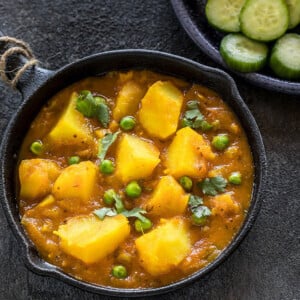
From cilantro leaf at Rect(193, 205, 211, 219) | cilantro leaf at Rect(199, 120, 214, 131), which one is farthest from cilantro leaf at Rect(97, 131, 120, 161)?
cilantro leaf at Rect(193, 205, 211, 219)

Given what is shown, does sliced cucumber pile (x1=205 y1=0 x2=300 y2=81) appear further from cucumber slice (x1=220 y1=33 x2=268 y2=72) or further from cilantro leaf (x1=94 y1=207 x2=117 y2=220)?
cilantro leaf (x1=94 y1=207 x2=117 y2=220)

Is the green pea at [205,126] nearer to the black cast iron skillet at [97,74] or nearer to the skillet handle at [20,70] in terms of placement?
the black cast iron skillet at [97,74]

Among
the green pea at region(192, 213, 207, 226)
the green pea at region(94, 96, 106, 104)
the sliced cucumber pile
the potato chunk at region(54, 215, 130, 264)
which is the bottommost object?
the potato chunk at region(54, 215, 130, 264)

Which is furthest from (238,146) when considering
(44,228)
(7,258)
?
(7,258)

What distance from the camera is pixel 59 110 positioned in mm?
4039

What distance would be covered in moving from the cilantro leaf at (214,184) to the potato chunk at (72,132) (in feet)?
2.07

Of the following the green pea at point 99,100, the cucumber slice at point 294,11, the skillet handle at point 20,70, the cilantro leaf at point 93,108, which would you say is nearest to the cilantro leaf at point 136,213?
the cilantro leaf at point 93,108

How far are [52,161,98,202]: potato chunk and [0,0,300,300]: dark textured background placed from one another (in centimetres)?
66

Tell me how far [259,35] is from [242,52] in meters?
0.14

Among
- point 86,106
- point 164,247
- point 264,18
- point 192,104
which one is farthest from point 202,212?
point 264,18

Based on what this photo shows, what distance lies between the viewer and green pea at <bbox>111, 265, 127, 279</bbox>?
374cm

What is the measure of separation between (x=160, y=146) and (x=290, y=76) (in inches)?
34.9

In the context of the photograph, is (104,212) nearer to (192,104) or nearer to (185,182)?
(185,182)

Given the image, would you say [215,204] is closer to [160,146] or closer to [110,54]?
[160,146]
